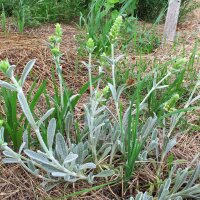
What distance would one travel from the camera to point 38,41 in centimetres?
288

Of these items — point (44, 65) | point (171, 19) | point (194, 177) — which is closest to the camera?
point (194, 177)

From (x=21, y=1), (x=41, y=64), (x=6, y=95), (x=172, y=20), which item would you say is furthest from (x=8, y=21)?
(x=6, y=95)

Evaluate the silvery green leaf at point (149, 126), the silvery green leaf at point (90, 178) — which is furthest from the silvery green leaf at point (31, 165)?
the silvery green leaf at point (149, 126)

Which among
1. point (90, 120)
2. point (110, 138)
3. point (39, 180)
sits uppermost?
point (90, 120)

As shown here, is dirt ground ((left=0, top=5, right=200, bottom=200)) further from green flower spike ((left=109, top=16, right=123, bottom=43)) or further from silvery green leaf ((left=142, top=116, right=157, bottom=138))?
green flower spike ((left=109, top=16, right=123, bottom=43))

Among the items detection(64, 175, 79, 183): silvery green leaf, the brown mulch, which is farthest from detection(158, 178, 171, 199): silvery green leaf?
the brown mulch

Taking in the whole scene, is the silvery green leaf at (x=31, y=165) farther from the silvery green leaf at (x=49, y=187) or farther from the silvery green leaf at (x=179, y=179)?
the silvery green leaf at (x=179, y=179)

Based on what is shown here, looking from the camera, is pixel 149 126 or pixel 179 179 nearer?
pixel 179 179

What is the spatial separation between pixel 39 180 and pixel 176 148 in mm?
715

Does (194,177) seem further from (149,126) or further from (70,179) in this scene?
(70,179)

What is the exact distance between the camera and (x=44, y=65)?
2492 mm

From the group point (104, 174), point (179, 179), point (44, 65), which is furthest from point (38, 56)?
point (179, 179)

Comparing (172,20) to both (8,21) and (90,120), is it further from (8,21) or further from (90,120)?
(90,120)

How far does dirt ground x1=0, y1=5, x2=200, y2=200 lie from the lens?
4.85 feet
